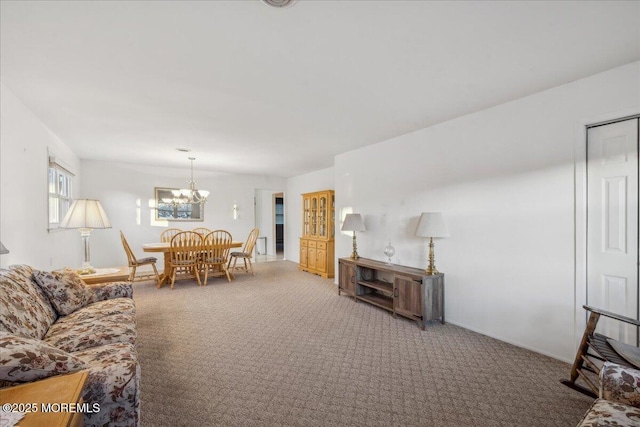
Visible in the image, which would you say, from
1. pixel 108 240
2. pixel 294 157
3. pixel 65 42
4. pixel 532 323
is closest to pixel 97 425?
pixel 65 42

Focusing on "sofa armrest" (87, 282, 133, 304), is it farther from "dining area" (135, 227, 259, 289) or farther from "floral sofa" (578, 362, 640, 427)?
"floral sofa" (578, 362, 640, 427)

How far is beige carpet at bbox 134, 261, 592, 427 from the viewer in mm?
1831

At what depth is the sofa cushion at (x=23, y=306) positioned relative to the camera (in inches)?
63.8

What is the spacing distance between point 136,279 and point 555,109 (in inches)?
269

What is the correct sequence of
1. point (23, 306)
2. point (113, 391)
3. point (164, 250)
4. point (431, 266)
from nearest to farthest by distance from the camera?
point (113, 391), point (23, 306), point (431, 266), point (164, 250)

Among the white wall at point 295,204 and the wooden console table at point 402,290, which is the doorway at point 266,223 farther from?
the wooden console table at point 402,290

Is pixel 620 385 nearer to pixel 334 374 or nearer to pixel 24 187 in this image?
pixel 334 374

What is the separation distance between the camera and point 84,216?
3283 mm

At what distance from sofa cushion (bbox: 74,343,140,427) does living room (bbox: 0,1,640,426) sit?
1886mm

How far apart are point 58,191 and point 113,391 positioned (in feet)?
14.0

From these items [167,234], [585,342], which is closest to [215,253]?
[167,234]

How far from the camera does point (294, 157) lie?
542 centimetres

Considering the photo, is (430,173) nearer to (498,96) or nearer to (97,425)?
(498,96)

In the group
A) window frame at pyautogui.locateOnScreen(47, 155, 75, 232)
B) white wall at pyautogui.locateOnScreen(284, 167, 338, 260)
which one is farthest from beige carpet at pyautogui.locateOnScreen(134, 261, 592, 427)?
white wall at pyautogui.locateOnScreen(284, 167, 338, 260)
